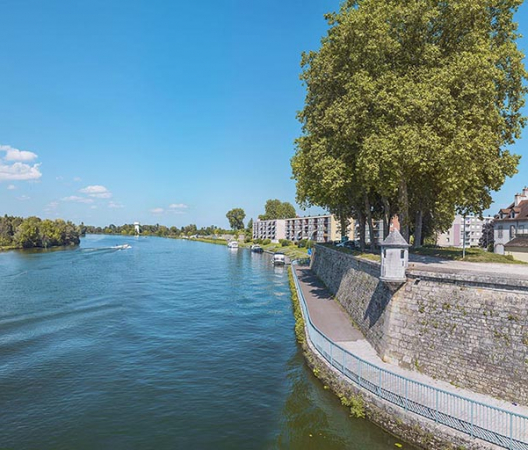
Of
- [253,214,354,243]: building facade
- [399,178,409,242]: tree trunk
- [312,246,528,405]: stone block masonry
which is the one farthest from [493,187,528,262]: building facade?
[253,214,354,243]: building facade

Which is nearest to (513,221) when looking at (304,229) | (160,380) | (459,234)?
Result: (459,234)

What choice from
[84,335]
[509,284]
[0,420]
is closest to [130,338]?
A: [84,335]

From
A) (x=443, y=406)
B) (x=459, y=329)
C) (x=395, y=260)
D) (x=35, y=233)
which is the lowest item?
(x=443, y=406)

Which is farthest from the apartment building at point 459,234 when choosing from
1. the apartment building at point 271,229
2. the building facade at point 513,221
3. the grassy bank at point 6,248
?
the grassy bank at point 6,248

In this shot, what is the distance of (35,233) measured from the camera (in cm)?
11412

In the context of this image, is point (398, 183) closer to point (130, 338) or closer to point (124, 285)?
point (130, 338)

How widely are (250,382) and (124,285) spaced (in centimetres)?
3173

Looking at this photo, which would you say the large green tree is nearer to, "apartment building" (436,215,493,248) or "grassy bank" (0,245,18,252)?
"apartment building" (436,215,493,248)

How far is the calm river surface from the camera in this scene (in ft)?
45.6

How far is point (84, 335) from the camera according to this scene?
25391 millimetres

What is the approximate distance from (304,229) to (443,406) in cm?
11329

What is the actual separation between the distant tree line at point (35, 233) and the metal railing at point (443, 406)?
12236 centimetres

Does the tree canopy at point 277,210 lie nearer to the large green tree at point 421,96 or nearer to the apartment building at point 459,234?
the apartment building at point 459,234

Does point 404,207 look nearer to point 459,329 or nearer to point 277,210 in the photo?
point 459,329
